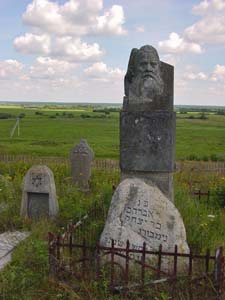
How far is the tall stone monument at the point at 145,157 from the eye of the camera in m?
5.23

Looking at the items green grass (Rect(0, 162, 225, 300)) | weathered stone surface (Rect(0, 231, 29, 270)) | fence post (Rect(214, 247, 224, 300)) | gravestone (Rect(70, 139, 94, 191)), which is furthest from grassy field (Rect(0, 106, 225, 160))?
fence post (Rect(214, 247, 224, 300))

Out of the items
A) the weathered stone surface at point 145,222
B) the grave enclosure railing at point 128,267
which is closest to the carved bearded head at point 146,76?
the weathered stone surface at point 145,222

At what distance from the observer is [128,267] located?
479 cm

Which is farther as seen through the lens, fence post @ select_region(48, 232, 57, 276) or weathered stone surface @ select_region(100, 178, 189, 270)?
weathered stone surface @ select_region(100, 178, 189, 270)

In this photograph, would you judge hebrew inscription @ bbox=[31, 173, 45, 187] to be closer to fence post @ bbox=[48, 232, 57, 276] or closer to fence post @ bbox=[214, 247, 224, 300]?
fence post @ bbox=[48, 232, 57, 276]

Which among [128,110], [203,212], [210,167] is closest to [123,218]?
[128,110]

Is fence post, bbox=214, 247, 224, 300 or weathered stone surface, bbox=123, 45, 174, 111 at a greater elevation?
weathered stone surface, bbox=123, 45, 174, 111

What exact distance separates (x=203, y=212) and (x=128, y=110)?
2971mm

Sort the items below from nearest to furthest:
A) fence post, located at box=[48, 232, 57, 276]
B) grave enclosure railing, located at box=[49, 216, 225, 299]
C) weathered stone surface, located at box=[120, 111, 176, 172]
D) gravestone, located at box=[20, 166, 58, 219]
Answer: grave enclosure railing, located at box=[49, 216, 225, 299] → fence post, located at box=[48, 232, 57, 276] → weathered stone surface, located at box=[120, 111, 176, 172] → gravestone, located at box=[20, 166, 58, 219]

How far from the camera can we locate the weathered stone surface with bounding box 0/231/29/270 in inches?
228

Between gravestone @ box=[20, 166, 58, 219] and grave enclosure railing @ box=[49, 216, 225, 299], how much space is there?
250 centimetres

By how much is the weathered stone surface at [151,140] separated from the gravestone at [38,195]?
258cm

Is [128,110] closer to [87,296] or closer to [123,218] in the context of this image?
[123,218]

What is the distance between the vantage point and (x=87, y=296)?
452 centimetres
